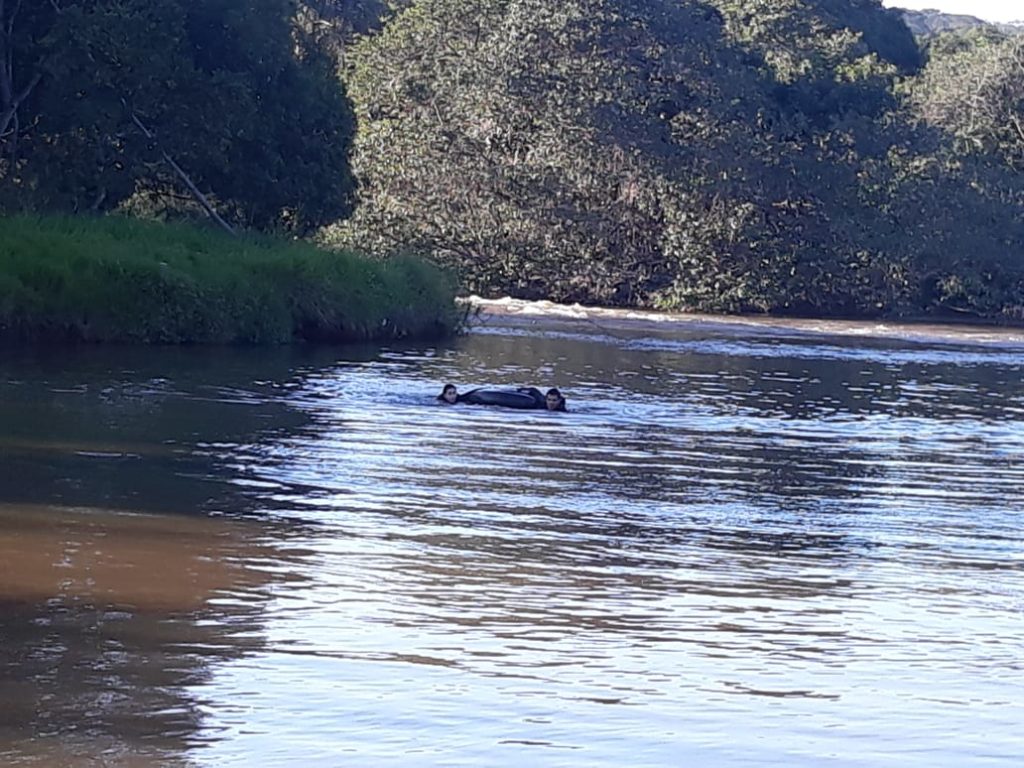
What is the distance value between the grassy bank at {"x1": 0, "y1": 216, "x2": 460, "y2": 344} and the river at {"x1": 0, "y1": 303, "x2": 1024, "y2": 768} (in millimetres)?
4418

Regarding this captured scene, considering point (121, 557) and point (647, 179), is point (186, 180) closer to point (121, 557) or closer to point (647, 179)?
point (647, 179)

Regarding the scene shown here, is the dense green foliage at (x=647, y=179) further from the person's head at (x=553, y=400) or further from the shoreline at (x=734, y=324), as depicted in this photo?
the person's head at (x=553, y=400)

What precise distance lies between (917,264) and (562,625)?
1654 inches

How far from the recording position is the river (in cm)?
668

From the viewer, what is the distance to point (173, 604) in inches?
332

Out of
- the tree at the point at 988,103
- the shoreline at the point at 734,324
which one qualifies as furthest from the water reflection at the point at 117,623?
the tree at the point at 988,103

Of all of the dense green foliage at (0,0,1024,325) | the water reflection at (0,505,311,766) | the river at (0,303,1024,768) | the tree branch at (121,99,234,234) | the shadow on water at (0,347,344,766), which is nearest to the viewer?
the water reflection at (0,505,311,766)

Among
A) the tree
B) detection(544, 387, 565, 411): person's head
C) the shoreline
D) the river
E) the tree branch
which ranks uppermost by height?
the tree

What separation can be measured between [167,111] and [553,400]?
15.2m

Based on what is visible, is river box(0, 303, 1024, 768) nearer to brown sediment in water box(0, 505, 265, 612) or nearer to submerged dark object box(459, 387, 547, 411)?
brown sediment in water box(0, 505, 265, 612)

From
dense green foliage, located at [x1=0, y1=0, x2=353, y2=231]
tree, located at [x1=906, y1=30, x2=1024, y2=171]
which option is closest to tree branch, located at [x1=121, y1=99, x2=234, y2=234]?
dense green foliage, located at [x1=0, y1=0, x2=353, y2=231]

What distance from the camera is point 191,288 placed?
25938 mm

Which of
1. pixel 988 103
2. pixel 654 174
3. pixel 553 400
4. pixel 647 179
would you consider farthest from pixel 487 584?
pixel 988 103

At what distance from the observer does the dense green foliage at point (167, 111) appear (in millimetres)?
30625
